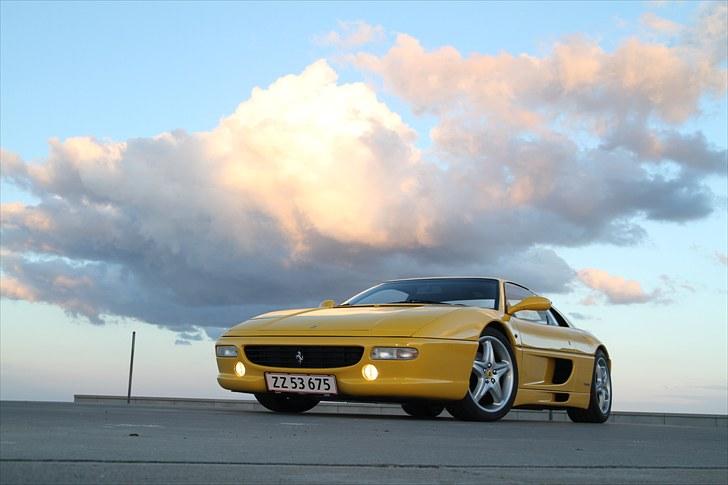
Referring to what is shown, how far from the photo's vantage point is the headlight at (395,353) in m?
8.33

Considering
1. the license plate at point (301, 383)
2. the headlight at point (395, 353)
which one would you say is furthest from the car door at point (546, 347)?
the license plate at point (301, 383)

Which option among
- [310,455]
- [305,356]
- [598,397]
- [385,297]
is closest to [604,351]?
[598,397]

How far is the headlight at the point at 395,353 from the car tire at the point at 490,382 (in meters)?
0.71

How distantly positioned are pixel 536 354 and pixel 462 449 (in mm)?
4786

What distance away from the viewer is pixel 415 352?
27.3ft

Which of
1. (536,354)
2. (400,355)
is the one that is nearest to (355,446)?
(400,355)

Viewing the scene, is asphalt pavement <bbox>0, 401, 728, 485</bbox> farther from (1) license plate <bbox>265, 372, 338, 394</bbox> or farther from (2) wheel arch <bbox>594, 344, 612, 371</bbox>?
(2) wheel arch <bbox>594, 344, 612, 371</bbox>

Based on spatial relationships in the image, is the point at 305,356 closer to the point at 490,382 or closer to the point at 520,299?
the point at 490,382

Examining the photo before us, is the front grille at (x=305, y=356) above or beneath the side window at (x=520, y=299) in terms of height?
beneath

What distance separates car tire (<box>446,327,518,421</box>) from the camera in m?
8.80

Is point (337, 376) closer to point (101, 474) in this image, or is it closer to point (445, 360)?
point (445, 360)

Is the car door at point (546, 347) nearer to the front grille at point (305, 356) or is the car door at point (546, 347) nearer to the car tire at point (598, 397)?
the car tire at point (598, 397)

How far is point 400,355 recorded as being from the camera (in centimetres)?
834

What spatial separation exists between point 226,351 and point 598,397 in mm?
4518
